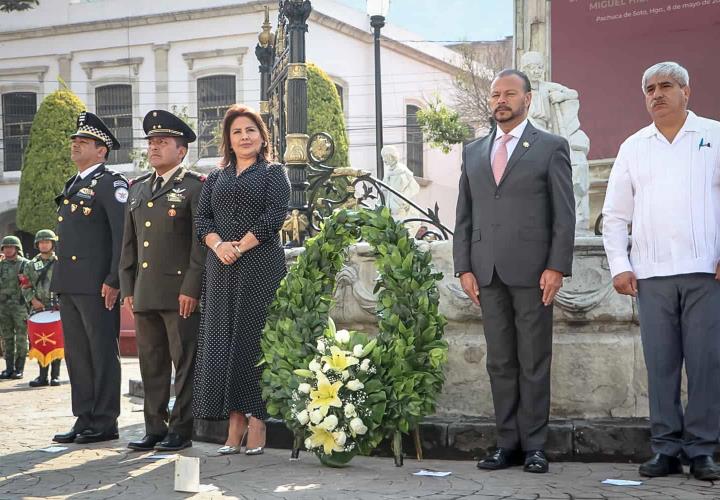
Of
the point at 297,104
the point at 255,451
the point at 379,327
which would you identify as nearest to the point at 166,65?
the point at 297,104

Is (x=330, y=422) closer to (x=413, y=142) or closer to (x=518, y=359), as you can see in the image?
(x=518, y=359)

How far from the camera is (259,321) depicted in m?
5.88

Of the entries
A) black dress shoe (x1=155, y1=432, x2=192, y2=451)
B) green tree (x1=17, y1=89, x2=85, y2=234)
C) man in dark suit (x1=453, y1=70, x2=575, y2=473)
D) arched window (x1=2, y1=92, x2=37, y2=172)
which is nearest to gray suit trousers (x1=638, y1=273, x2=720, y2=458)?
man in dark suit (x1=453, y1=70, x2=575, y2=473)

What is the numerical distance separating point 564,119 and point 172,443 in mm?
4689

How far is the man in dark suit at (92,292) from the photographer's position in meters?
6.61

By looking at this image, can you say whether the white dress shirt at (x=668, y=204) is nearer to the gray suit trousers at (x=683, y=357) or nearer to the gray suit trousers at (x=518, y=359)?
the gray suit trousers at (x=683, y=357)

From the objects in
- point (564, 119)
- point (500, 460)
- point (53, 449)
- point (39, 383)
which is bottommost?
point (39, 383)

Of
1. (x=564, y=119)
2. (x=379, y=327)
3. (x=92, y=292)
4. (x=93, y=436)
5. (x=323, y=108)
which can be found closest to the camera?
(x=379, y=327)

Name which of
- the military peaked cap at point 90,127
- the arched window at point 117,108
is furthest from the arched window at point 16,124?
the military peaked cap at point 90,127

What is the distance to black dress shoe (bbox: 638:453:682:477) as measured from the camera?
492 cm

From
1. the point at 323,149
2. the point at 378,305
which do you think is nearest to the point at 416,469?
the point at 378,305

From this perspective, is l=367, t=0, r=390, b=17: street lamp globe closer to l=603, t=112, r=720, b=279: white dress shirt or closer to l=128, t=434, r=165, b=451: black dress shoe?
l=128, t=434, r=165, b=451: black dress shoe

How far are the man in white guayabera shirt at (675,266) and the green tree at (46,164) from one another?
26.4 meters

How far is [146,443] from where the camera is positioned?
6.16 metres
